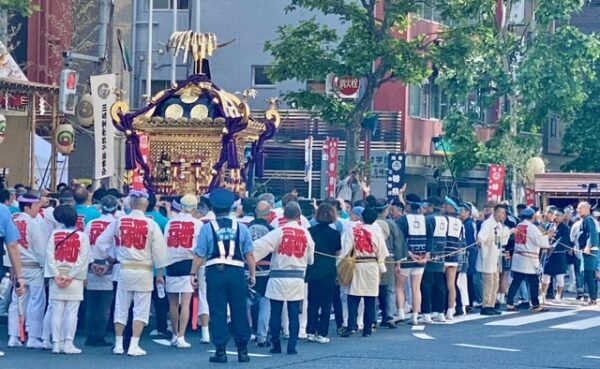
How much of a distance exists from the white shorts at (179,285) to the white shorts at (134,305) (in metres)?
0.80

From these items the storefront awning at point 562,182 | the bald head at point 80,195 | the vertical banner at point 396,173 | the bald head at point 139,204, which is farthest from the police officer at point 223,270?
the storefront awning at point 562,182

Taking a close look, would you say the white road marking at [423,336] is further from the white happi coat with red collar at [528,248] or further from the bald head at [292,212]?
the white happi coat with red collar at [528,248]

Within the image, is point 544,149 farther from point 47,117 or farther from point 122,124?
point 122,124

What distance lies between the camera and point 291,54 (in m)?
28.8

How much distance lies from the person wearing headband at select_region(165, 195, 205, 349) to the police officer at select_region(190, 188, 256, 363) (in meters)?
1.29

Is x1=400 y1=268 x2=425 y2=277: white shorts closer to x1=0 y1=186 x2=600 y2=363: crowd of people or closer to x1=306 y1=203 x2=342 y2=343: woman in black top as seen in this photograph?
x1=0 y1=186 x2=600 y2=363: crowd of people

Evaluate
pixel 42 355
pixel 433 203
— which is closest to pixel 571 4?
pixel 433 203

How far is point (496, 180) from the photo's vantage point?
110 ft

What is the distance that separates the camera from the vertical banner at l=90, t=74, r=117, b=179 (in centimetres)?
2386

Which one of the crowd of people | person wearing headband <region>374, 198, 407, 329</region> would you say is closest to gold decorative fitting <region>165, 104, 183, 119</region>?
the crowd of people

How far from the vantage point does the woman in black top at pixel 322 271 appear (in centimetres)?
1677

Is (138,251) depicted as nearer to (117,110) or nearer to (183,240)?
(183,240)

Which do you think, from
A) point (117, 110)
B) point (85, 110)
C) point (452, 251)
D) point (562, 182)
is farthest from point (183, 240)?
point (562, 182)

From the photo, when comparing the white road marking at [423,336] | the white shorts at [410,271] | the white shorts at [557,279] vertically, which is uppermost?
the white shorts at [410,271]
